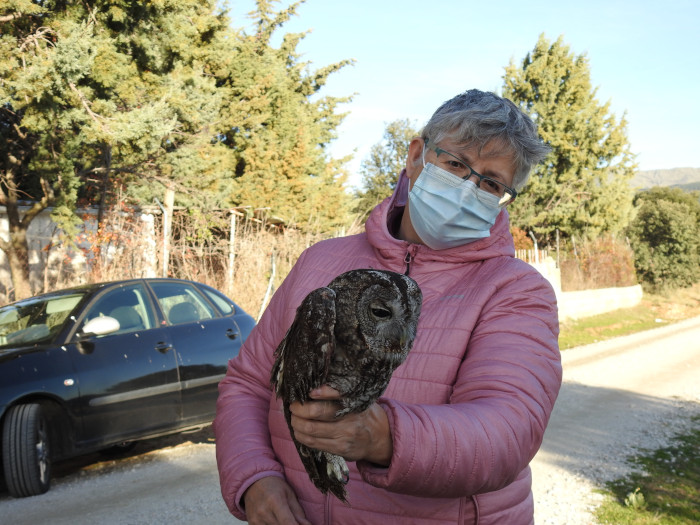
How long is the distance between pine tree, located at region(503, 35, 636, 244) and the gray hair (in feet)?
117

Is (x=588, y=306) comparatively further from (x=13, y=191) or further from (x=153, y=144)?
(x=13, y=191)

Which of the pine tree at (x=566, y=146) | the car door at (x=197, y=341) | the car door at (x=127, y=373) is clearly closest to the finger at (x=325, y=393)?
the car door at (x=127, y=373)

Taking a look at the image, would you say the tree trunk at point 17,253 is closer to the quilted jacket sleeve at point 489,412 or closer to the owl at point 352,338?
the owl at point 352,338

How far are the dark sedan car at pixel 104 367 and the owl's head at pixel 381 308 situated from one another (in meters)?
5.51

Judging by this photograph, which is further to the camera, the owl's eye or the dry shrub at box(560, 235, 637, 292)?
the dry shrub at box(560, 235, 637, 292)

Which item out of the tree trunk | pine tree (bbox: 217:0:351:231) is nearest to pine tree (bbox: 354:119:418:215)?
pine tree (bbox: 217:0:351:231)

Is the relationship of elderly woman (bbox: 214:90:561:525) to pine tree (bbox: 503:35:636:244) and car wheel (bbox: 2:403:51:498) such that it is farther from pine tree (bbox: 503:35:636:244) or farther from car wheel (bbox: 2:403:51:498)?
pine tree (bbox: 503:35:636:244)

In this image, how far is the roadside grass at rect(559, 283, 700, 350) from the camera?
19.9 metres

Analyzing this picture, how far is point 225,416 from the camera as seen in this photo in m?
2.27

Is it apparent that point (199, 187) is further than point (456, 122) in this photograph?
Yes

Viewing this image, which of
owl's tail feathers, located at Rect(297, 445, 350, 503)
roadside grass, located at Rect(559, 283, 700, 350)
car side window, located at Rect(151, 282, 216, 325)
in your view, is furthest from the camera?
roadside grass, located at Rect(559, 283, 700, 350)

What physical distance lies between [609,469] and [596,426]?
6.63 ft

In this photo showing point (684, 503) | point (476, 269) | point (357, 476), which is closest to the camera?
point (357, 476)

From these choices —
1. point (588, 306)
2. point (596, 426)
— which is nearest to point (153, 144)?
point (596, 426)
